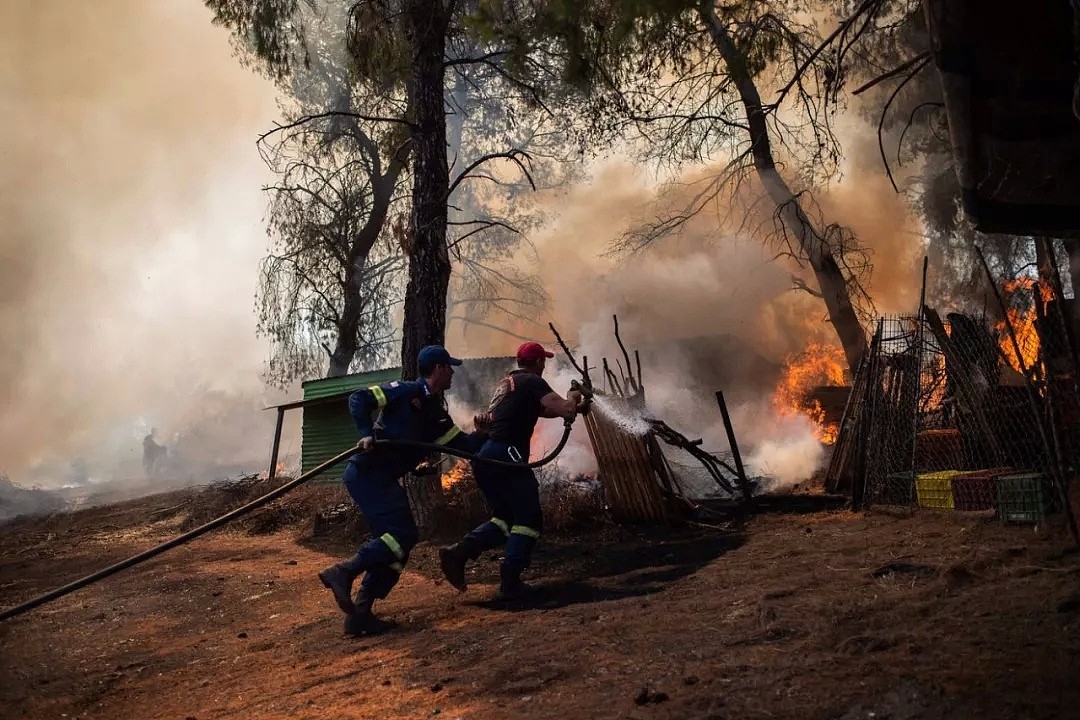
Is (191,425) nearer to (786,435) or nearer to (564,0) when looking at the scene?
(786,435)

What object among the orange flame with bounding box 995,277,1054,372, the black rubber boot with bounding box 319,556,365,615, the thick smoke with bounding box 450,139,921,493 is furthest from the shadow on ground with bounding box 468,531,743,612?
the thick smoke with bounding box 450,139,921,493

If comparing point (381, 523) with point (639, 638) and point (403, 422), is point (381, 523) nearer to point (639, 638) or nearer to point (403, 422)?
point (403, 422)

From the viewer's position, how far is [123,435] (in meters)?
37.2

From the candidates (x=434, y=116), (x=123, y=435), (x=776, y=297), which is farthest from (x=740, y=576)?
(x=123, y=435)

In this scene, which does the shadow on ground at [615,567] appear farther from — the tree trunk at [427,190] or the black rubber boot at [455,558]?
the tree trunk at [427,190]

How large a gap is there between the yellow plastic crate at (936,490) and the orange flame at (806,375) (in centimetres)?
869

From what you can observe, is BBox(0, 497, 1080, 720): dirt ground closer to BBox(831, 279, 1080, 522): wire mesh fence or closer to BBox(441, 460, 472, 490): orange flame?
BBox(831, 279, 1080, 522): wire mesh fence

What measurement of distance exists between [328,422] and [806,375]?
11.0 metres

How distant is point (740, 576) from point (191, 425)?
1371 inches

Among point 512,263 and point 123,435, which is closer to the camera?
point 512,263

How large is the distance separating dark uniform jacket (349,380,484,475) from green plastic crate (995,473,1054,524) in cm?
416

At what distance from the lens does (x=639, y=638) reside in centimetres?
414

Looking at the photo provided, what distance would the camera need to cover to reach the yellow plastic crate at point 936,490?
686 cm

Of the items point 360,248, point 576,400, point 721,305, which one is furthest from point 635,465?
point 721,305
